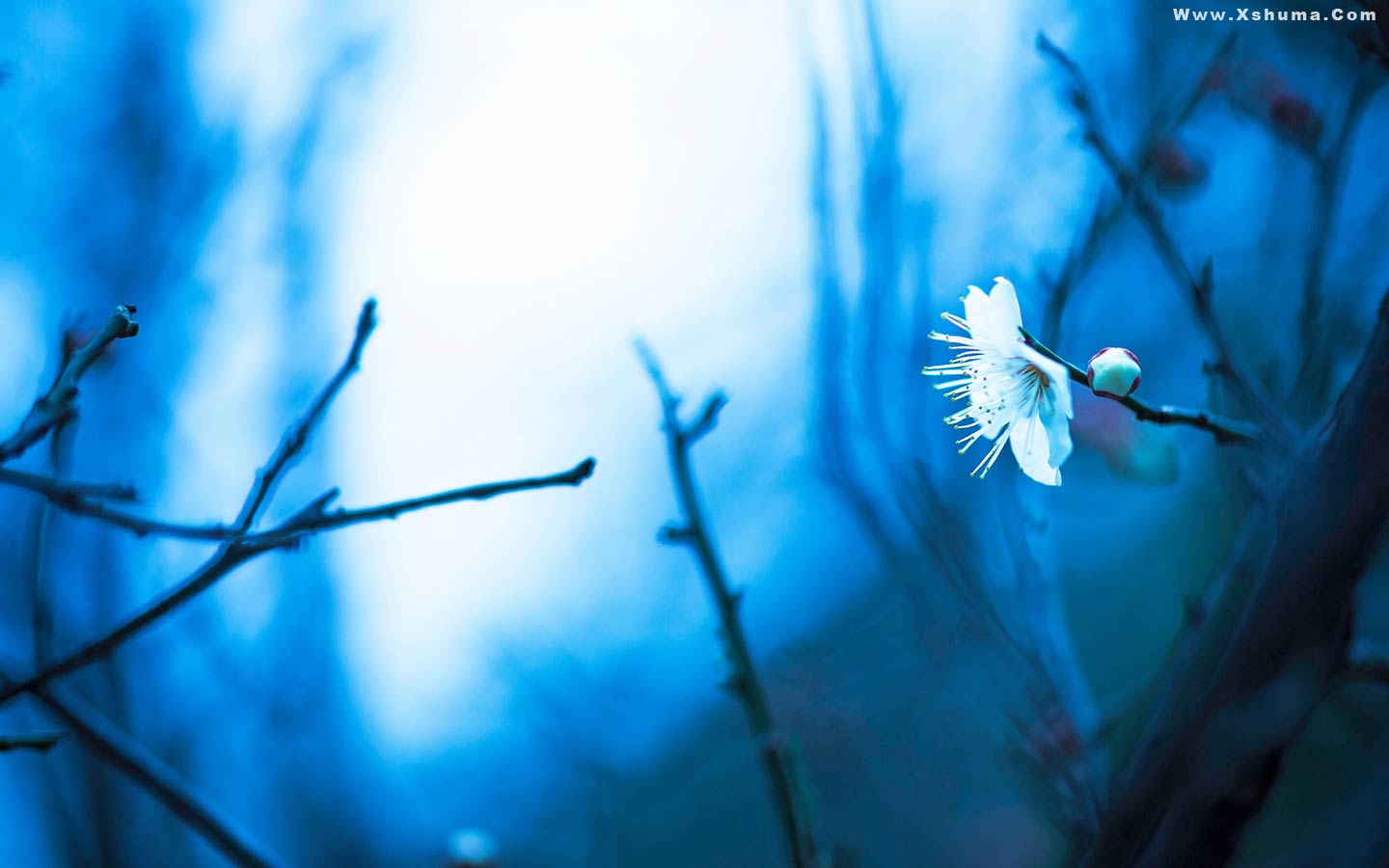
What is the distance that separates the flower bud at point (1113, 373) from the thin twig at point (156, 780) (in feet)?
2.48

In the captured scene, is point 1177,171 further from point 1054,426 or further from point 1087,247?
point 1054,426

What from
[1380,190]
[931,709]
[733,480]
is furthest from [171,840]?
[1380,190]

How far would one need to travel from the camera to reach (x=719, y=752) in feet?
12.2

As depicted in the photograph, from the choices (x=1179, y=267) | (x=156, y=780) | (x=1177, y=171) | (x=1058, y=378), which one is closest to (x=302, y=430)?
(x=156, y=780)

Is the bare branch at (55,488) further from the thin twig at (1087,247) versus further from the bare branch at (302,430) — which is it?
the thin twig at (1087,247)

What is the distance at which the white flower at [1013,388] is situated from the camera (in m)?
0.77

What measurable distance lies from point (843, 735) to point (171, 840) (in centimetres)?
172

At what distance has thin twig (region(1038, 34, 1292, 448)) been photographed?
84 centimetres

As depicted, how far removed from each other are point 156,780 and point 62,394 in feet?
1.07

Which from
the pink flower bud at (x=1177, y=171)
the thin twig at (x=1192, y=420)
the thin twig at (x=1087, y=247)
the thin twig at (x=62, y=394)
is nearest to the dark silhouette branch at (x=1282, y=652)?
the thin twig at (x=1192, y=420)

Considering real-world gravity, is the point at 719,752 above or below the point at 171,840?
below

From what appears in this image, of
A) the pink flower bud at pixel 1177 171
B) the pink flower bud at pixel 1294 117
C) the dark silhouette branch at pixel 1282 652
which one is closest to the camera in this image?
the dark silhouette branch at pixel 1282 652

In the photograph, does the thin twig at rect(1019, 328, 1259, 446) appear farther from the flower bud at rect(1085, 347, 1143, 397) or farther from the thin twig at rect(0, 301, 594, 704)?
the thin twig at rect(0, 301, 594, 704)

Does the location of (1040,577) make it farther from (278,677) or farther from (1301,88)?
(278,677)
